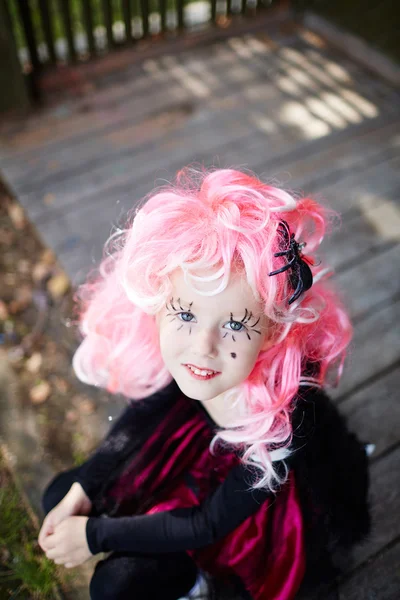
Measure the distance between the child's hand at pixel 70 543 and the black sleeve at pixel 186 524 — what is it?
24mm

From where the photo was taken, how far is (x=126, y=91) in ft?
10.7

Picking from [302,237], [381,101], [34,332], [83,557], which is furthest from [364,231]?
[83,557]

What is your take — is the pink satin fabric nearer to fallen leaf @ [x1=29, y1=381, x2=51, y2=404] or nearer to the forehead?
the forehead

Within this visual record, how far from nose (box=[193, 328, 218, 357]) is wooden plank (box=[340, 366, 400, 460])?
913 mm

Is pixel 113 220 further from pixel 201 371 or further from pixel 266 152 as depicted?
pixel 201 371

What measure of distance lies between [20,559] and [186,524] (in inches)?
24.5

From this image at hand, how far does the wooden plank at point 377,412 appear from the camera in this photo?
5.72 feet

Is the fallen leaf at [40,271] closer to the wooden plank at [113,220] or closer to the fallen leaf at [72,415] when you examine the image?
the wooden plank at [113,220]

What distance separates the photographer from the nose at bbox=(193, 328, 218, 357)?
103cm

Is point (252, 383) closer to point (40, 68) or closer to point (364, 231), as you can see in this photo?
point (364, 231)

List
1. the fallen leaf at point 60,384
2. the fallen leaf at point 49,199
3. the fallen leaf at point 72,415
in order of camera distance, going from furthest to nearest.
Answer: the fallen leaf at point 49,199, the fallen leaf at point 60,384, the fallen leaf at point 72,415

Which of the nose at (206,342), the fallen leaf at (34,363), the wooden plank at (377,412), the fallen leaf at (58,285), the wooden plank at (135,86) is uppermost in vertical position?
the nose at (206,342)

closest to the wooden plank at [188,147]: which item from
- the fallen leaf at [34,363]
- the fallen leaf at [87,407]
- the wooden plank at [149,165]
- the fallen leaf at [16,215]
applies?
the wooden plank at [149,165]

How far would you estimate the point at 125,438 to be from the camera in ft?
4.95
